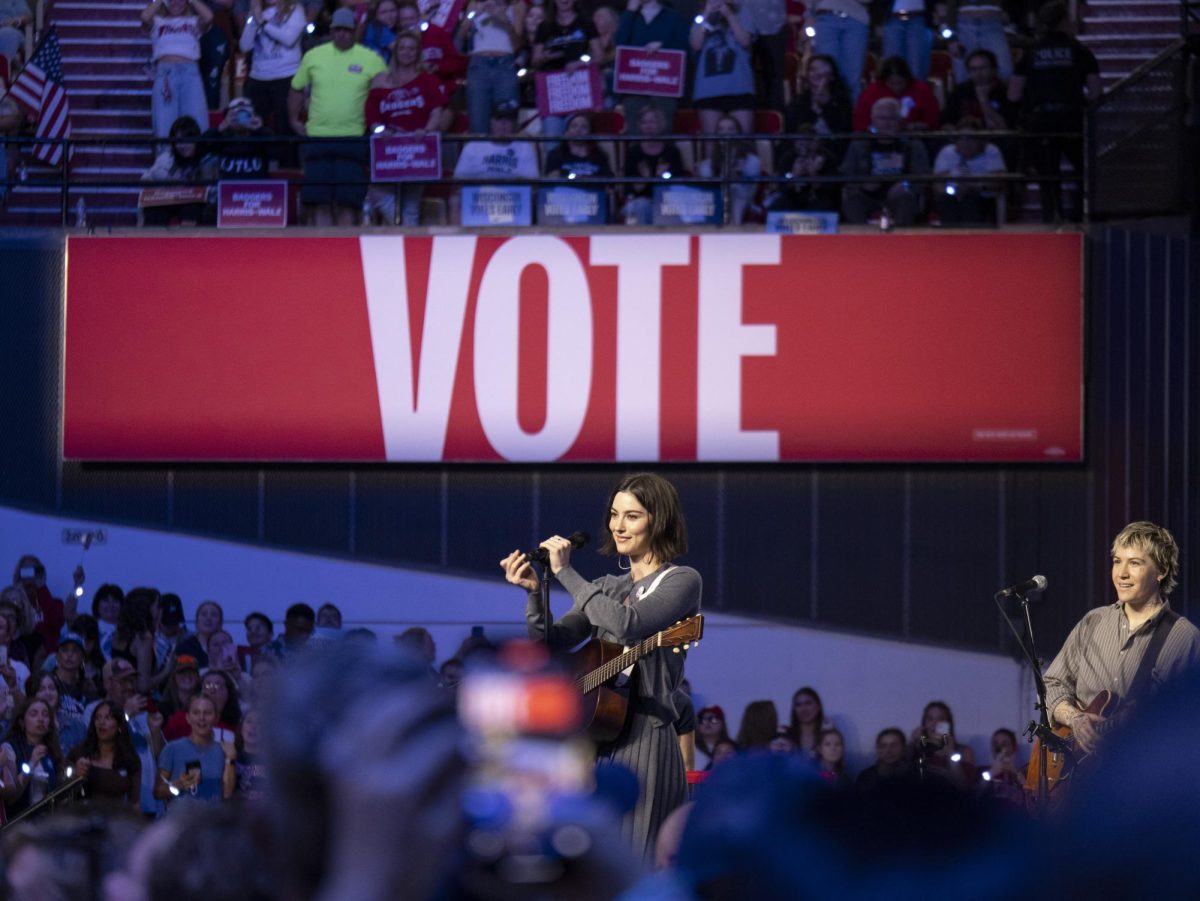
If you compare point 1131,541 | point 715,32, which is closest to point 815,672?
point 715,32

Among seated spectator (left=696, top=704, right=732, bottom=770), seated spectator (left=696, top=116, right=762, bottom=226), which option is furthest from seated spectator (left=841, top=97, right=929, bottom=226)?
seated spectator (left=696, top=704, right=732, bottom=770)

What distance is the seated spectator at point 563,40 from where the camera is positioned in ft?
36.3

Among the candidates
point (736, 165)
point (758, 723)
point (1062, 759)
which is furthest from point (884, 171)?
point (1062, 759)

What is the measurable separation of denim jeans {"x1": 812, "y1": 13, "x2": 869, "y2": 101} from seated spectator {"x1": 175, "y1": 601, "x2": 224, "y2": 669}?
16.7 feet

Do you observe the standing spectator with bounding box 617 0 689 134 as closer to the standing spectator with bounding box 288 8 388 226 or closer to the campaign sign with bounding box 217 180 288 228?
the standing spectator with bounding box 288 8 388 226

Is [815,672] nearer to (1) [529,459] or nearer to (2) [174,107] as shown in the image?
(1) [529,459]

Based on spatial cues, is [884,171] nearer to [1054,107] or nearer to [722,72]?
[1054,107]

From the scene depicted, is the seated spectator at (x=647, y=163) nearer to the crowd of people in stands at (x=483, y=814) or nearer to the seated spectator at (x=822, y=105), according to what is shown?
the seated spectator at (x=822, y=105)

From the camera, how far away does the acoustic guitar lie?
14.8 feet

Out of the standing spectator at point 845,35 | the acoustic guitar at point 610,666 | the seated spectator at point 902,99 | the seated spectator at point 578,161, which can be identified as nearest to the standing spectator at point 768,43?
the standing spectator at point 845,35

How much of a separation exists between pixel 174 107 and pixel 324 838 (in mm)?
10836

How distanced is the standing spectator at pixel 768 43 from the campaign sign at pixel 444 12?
1641 mm

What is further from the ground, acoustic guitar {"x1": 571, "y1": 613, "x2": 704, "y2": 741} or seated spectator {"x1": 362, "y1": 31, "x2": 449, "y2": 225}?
seated spectator {"x1": 362, "y1": 31, "x2": 449, "y2": 225}

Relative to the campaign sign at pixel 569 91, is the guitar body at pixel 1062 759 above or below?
below
